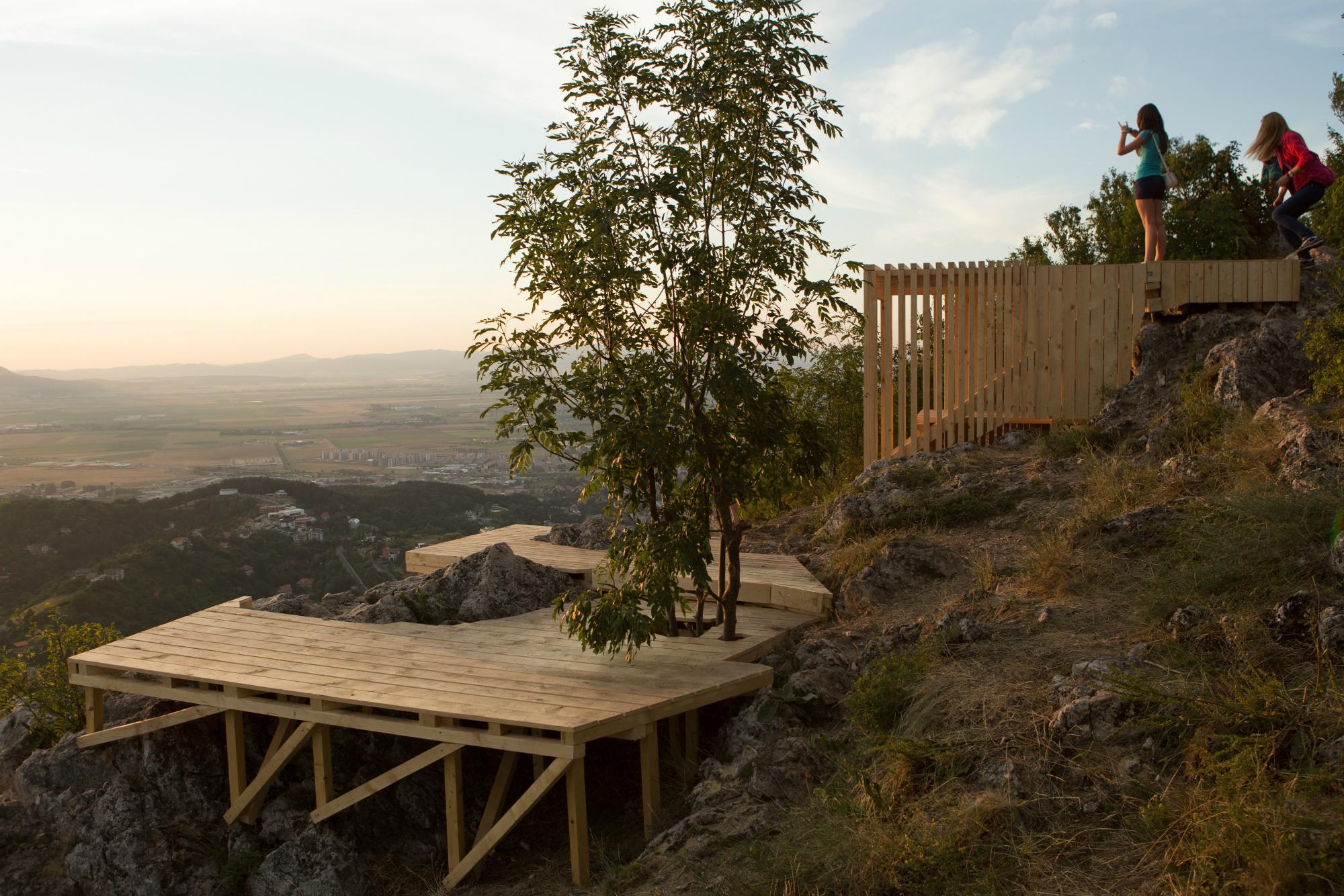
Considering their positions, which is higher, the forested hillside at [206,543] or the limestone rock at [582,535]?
the limestone rock at [582,535]

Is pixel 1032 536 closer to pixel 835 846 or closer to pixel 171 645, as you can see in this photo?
pixel 835 846

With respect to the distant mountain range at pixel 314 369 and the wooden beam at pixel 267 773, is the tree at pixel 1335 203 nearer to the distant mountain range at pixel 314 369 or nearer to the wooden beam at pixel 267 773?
the wooden beam at pixel 267 773

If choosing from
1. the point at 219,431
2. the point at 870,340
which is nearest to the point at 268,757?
the point at 870,340

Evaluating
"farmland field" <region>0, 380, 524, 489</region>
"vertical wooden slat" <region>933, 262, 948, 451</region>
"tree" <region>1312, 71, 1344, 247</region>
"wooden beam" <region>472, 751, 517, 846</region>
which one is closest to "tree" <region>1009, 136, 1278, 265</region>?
"tree" <region>1312, 71, 1344, 247</region>

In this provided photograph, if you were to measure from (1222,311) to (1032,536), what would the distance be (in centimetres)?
538

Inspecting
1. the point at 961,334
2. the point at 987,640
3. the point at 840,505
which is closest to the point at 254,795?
the point at 987,640

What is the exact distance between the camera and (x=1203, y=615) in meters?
4.52

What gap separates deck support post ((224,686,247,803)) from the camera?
580 cm

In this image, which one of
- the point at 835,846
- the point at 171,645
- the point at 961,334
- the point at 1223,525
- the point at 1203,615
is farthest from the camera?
the point at 961,334

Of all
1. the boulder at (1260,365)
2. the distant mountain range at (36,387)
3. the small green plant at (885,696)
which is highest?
the distant mountain range at (36,387)

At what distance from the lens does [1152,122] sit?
31.9 feet

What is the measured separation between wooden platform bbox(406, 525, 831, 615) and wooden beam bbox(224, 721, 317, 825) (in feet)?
6.54

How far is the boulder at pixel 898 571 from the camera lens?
6.86m

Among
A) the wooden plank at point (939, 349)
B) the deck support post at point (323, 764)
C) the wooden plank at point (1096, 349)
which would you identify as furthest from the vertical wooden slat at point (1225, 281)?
the deck support post at point (323, 764)
